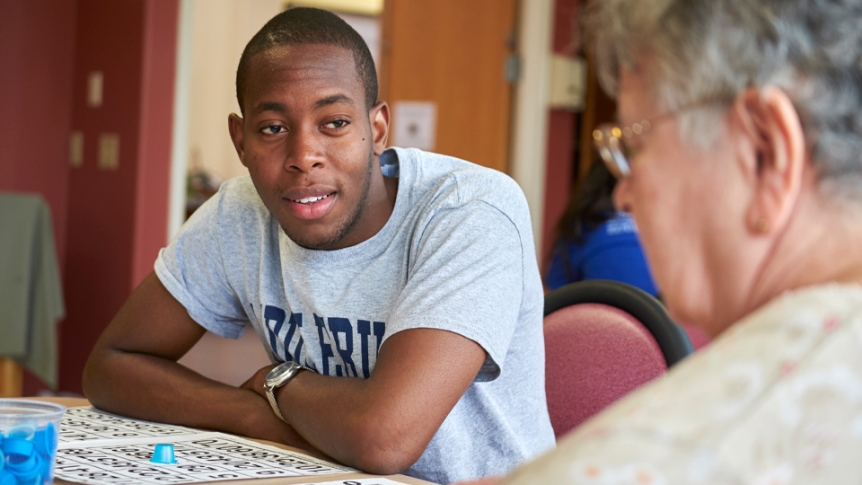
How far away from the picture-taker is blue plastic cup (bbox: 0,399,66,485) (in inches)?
36.7

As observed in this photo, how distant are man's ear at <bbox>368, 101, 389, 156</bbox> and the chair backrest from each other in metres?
0.43

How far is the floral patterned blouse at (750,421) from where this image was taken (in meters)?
0.50

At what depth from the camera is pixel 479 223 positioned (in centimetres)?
148

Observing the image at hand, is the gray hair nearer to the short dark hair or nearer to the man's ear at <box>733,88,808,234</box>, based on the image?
the man's ear at <box>733,88,808,234</box>

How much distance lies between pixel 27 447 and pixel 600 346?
97 cm

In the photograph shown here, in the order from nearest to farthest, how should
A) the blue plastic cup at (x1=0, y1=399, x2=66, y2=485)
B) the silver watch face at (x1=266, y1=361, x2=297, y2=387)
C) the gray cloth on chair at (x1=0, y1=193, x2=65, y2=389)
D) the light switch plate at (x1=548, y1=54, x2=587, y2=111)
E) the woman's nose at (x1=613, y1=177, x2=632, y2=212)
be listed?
the woman's nose at (x1=613, y1=177, x2=632, y2=212), the blue plastic cup at (x1=0, y1=399, x2=66, y2=485), the silver watch face at (x1=266, y1=361, x2=297, y2=387), the gray cloth on chair at (x1=0, y1=193, x2=65, y2=389), the light switch plate at (x1=548, y1=54, x2=587, y2=111)

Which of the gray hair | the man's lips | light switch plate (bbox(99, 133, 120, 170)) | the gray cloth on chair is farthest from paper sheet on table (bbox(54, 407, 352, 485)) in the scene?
light switch plate (bbox(99, 133, 120, 170))

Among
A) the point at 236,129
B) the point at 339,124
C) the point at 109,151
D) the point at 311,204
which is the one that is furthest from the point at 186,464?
the point at 109,151

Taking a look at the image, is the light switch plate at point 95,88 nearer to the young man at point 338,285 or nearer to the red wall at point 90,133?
the red wall at point 90,133

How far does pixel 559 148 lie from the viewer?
199 inches

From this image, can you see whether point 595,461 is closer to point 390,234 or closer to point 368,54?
point 390,234

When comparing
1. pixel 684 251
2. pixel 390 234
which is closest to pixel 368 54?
pixel 390 234

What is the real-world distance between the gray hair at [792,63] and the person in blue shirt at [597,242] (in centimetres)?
191

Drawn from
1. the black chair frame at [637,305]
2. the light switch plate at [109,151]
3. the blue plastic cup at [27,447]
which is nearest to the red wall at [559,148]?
the light switch plate at [109,151]
